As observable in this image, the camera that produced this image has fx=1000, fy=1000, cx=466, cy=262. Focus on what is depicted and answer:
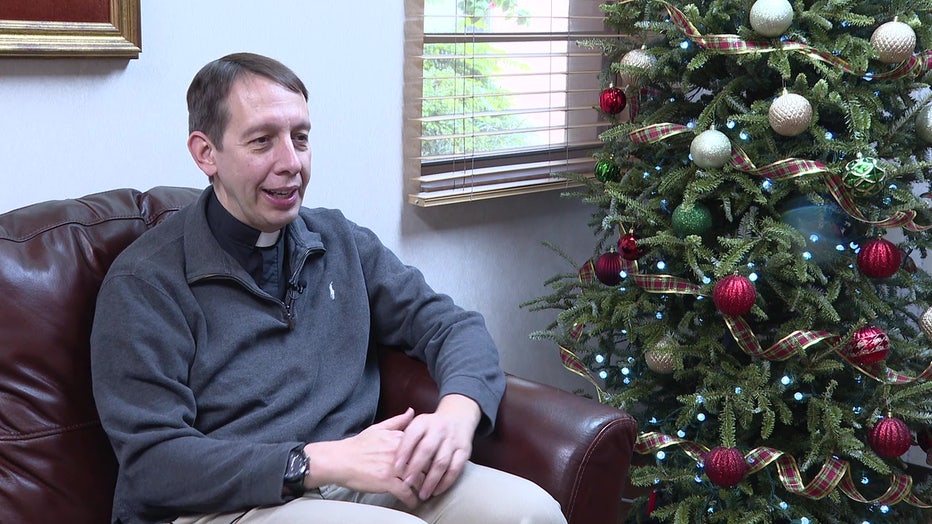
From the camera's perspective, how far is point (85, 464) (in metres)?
1.67

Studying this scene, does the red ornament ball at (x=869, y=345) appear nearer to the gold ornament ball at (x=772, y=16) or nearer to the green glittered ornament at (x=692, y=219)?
the green glittered ornament at (x=692, y=219)

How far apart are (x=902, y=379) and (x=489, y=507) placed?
122 centimetres

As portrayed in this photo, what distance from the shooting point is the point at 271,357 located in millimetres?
1756

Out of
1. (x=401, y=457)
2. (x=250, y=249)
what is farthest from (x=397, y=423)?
(x=250, y=249)

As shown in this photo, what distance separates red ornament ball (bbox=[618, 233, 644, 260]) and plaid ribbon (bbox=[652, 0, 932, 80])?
48 centimetres

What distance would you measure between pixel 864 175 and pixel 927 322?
43cm

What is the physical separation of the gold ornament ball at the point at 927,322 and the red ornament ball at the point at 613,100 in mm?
875

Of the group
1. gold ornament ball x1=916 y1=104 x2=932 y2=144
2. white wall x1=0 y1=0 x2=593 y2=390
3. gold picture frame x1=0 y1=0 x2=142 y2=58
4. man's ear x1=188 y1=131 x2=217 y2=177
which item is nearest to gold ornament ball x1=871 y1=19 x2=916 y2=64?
gold ornament ball x1=916 y1=104 x2=932 y2=144

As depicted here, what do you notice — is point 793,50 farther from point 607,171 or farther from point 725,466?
point 725,466

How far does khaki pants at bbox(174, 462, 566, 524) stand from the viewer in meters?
1.49

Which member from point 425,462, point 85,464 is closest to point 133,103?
point 85,464

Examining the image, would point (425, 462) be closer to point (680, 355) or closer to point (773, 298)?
point (680, 355)

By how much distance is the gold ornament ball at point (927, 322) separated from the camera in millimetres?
2314

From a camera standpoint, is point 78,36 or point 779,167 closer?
point 78,36
